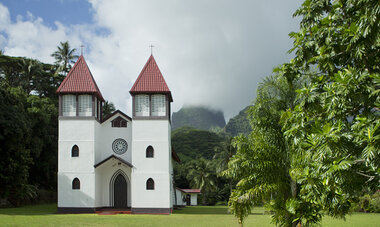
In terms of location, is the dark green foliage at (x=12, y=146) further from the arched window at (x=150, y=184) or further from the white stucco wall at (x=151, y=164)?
the arched window at (x=150, y=184)

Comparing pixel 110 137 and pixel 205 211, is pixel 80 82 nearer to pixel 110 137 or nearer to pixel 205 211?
pixel 110 137

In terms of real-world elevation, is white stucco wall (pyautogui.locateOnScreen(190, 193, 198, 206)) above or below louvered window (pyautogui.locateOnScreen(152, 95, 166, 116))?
below

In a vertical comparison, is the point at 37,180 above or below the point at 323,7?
below

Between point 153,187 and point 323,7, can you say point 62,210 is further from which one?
point 323,7

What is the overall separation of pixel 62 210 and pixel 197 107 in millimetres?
128531

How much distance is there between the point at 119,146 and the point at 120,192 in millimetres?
3153

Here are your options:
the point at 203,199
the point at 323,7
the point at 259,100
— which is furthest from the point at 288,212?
the point at 203,199

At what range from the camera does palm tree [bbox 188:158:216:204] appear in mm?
44062

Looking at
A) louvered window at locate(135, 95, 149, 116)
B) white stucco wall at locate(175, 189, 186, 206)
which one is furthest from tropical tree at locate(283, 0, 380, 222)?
white stucco wall at locate(175, 189, 186, 206)

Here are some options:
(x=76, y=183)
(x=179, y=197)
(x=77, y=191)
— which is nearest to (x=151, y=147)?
(x=76, y=183)

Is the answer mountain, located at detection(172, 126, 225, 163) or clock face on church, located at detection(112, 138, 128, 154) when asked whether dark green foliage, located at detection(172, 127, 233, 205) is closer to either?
mountain, located at detection(172, 126, 225, 163)

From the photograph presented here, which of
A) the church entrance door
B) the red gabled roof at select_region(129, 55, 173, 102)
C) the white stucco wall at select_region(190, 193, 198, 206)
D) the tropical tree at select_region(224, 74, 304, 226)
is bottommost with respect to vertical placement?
the white stucco wall at select_region(190, 193, 198, 206)

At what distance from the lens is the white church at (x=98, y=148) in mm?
24477

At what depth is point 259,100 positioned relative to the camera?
37.9 ft
